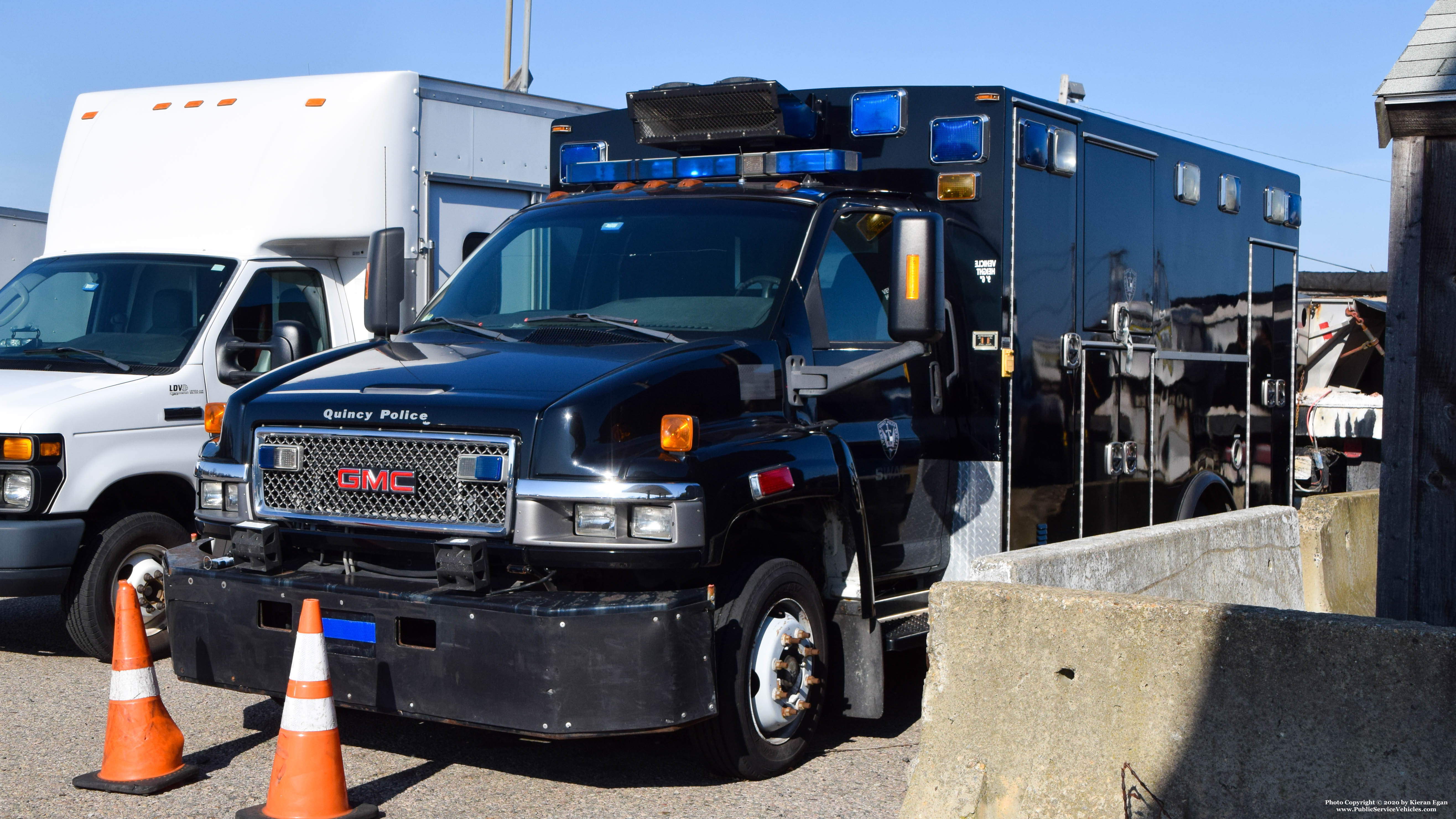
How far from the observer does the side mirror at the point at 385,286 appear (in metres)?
6.96

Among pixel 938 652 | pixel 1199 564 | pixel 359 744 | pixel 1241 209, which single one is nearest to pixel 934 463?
pixel 1199 564

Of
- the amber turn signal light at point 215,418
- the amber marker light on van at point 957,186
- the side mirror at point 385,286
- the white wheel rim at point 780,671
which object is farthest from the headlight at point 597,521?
the amber marker light on van at point 957,186

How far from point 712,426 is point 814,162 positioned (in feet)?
5.99

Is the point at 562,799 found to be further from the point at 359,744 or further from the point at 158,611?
the point at 158,611

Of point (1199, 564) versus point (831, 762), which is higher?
point (1199, 564)

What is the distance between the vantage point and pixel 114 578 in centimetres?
760

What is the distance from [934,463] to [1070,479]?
113 cm

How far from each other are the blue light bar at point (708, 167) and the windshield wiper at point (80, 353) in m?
3.13

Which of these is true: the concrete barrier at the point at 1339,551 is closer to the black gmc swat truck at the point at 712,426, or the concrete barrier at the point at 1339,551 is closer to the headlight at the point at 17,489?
the black gmc swat truck at the point at 712,426

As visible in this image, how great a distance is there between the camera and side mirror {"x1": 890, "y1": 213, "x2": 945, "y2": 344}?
5883 mm

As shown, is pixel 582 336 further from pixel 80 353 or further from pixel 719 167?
pixel 80 353

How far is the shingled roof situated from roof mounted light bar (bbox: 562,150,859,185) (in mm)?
2351

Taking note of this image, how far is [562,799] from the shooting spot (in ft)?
18.1

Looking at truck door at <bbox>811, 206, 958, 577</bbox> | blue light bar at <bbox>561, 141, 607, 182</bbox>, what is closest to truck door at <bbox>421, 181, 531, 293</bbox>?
blue light bar at <bbox>561, 141, 607, 182</bbox>
